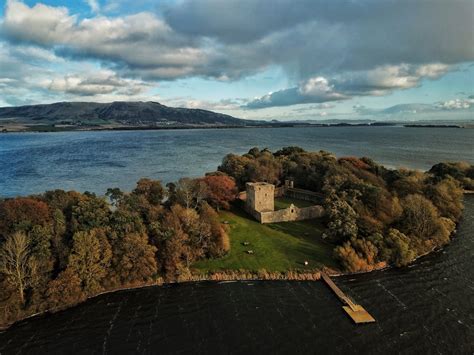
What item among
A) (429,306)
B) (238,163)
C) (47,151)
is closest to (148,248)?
(429,306)

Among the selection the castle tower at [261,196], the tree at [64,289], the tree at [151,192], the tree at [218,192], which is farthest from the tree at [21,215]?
the castle tower at [261,196]

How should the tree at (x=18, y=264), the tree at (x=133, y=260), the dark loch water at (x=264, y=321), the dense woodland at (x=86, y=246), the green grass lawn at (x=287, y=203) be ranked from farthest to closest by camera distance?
1. the green grass lawn at (x=287, y=203)
2. the tree at (x=133, y=260)
3. the dense woodland at (x=86, y=246)
4. the tree at (x=18, y=264)
5. the dark loch water at (x=264, y=321)

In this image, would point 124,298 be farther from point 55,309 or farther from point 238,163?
point 238,163

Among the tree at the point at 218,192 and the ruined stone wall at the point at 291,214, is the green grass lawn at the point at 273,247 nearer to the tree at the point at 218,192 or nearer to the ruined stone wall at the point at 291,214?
the ruined stone wall at the point at 291,214

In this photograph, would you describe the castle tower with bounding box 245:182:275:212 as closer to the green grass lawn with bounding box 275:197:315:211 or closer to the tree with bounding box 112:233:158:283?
the green grass lawn with bounding box 275:197:315:211

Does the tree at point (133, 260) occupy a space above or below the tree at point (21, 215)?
below

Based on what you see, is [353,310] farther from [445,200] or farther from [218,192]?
[445,200]

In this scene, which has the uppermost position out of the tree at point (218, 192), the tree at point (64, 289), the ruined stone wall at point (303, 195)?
the tree at point (218, 192)
